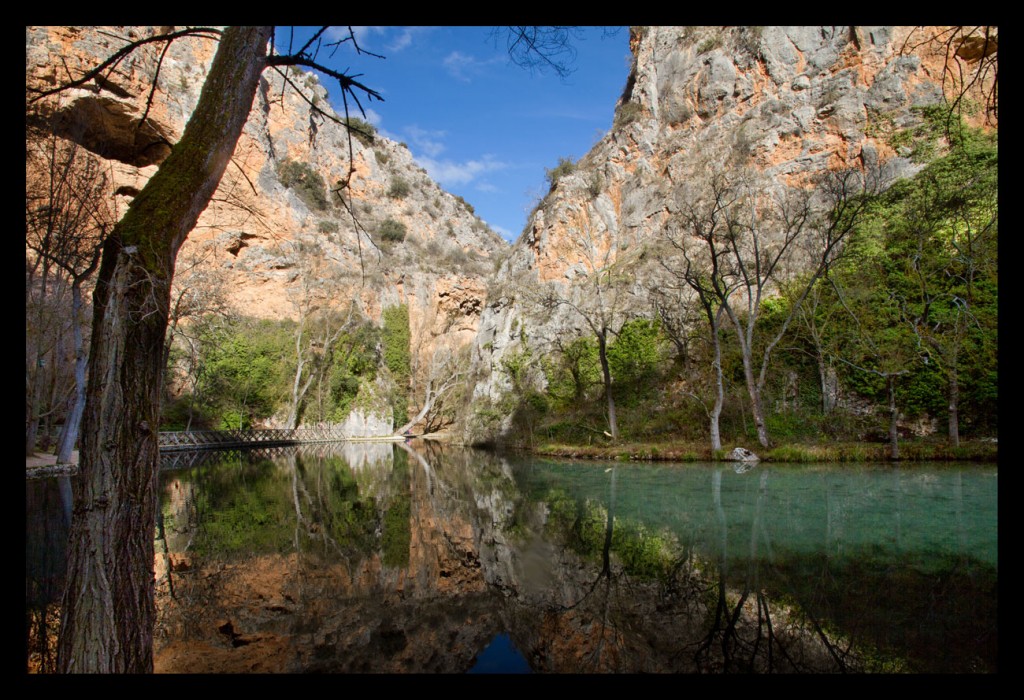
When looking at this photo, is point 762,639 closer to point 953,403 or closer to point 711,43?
point 953,403

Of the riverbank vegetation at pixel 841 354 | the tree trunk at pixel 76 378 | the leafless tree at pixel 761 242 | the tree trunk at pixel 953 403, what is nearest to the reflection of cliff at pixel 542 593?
the tree trunk at pixel 953 403

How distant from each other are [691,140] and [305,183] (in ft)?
85.8

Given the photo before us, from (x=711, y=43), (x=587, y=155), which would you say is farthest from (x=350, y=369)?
(x=711, y=43)

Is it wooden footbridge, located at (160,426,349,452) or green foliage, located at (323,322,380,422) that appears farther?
green foliage, located at (323,322,380,422)

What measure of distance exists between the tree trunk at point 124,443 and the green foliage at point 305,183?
36124mm

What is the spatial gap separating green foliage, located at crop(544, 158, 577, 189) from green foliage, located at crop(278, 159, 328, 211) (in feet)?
59.6

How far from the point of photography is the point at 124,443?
2307 mm

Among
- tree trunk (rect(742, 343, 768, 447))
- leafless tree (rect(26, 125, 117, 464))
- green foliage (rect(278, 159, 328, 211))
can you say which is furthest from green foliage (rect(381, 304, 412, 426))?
tree trunk (rect(742, 343, 768, 447))

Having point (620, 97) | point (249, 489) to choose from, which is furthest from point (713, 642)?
point (620, 97)

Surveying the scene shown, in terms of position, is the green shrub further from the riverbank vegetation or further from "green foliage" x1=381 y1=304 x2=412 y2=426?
"green foliage" x1=381 y1=304 x2=412 y2=426

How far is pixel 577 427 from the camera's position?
17859 mm

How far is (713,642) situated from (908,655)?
41.1 inches

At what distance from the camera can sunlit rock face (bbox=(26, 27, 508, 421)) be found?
82.8 ft
